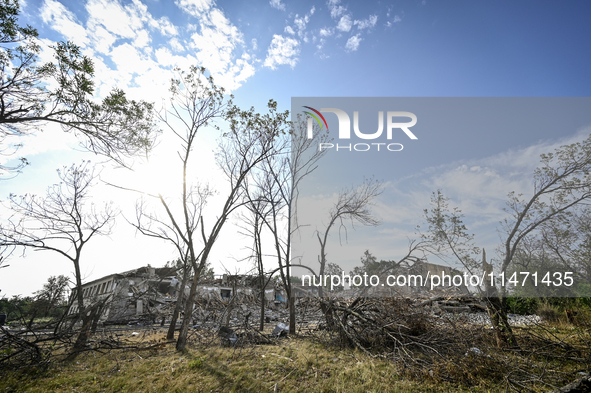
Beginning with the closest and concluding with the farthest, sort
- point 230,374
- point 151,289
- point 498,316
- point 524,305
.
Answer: point 230,374 < point 498,316 < point 524,305 < point 151,289

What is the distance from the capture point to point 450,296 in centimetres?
766

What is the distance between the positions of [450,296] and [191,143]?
10.4 m

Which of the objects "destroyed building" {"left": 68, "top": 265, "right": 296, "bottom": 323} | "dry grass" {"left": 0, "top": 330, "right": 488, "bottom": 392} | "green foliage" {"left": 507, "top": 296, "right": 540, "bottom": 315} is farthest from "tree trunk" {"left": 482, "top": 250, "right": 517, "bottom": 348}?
"destroyed building" {"left": 68, "top": 265, "right": 296, "bottom": 323}

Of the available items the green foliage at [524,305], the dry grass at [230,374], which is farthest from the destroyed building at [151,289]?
the green foliage at [524,305]

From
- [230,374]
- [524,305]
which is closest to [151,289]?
[230,374]

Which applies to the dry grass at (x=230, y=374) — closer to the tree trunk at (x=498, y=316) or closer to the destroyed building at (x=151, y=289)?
the tree trunk at (x=498, y=316)

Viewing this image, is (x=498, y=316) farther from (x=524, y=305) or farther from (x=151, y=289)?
(x=151, y=289)

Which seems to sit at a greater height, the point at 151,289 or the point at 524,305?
the point at 524,305

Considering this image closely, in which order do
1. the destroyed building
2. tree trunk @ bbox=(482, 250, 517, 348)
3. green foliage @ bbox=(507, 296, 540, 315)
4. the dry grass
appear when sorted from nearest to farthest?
the dry grass → tree trunk @ bbox=(482, 250, 517, 348) → green foliage @ bbox=(507, 296, 540, 315) → the destroyed building

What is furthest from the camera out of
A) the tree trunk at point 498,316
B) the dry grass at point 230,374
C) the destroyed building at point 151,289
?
the destroyed building at point 151,289

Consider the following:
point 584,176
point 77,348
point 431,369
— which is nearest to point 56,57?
point 77,348

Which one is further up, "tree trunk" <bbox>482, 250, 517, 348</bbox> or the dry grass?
"tree trunk" <bbox>482, 250, 517, 348</bbox>

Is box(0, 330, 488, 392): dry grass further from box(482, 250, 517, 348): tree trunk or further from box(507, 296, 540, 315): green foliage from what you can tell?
box(507, 296, 540, 315): green foliage

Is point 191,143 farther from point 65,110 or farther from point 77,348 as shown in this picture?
point 77,348
